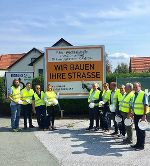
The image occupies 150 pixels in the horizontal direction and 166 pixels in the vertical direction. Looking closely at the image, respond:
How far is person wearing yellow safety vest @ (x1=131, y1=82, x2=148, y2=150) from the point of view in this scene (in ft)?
36.9

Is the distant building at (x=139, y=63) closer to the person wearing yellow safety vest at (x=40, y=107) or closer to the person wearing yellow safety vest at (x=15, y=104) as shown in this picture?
the person wearing yellow safety vest at (x=40, y=107)

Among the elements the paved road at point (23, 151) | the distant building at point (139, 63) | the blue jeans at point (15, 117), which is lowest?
the paved road at point (23, 151)

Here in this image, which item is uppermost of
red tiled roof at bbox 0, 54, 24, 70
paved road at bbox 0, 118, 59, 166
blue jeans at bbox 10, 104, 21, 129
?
red tiled roof at bbox 0, 54, 24, 70

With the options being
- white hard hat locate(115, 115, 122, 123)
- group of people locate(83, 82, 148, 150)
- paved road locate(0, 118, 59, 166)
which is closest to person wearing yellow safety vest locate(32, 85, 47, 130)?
paved road locate(0, 118, 59, 166)

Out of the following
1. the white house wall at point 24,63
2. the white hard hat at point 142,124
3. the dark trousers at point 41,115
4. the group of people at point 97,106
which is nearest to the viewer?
the white hard hat at point 142,124

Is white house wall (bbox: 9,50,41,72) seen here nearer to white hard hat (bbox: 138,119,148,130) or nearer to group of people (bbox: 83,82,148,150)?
group of people (bbox: 83,82,148,150)

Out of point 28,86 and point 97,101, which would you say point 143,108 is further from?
point 28,86

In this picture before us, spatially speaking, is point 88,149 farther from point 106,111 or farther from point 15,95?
point 15,95

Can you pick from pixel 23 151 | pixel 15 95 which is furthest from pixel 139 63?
pixel 23 151

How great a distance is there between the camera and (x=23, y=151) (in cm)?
1114

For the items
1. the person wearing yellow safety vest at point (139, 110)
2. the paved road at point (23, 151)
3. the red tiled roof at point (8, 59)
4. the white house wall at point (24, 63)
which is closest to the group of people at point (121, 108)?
the person wearing yellow safety vest at point (139, 110)

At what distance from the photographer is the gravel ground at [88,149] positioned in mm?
9703

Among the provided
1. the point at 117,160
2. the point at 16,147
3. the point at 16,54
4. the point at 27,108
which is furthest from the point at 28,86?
the point at 16,54

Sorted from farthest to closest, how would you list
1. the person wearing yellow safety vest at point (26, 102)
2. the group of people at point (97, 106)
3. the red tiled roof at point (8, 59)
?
the red tiled roof at point (8, 59) < the person wearing yellow safety vest at point (26, 102) < the group of people at point (97, 106)
